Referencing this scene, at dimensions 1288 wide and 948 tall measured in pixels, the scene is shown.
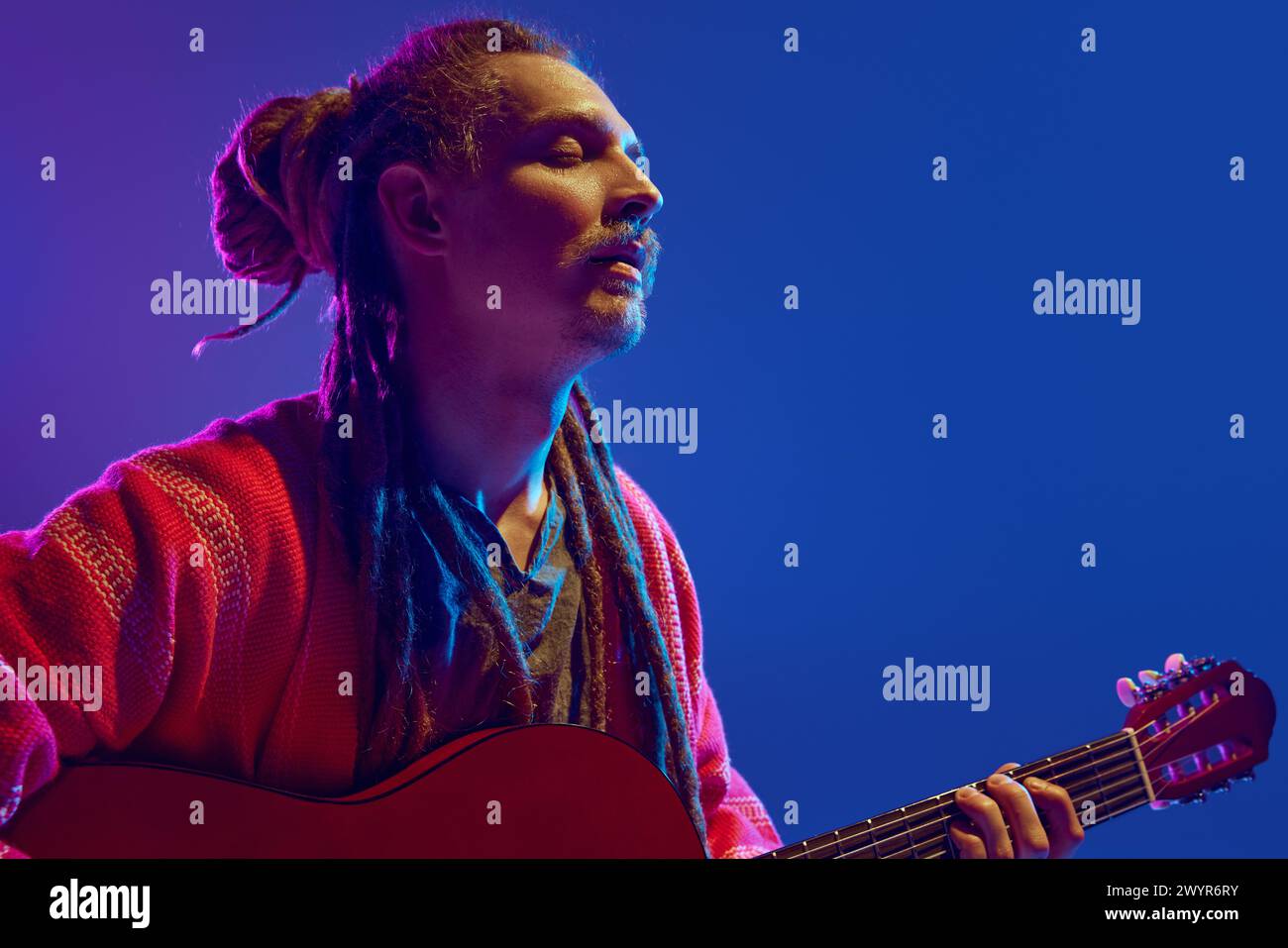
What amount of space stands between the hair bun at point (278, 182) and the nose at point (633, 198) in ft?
1.34

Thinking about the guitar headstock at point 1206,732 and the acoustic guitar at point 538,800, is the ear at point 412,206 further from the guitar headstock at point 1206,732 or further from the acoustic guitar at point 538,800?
the guitar headstock at point 1206,732

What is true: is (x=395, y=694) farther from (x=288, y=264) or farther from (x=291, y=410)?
(x=288, y=264)

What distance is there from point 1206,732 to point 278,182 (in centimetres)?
154

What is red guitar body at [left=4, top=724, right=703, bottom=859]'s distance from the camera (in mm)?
→ 1216

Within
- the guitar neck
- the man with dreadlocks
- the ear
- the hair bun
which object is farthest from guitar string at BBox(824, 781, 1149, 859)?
the hair bun

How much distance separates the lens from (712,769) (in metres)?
1.71

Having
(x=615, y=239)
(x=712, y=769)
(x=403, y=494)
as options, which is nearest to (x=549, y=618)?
(x=403, y=494)

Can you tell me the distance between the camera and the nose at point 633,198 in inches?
58.0

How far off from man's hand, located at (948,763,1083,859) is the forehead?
41.3 inches

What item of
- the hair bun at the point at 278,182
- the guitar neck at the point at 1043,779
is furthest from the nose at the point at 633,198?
the guitar neck at the point at 1043,779

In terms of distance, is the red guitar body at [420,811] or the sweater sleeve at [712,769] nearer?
the red guitar body at [420,811]

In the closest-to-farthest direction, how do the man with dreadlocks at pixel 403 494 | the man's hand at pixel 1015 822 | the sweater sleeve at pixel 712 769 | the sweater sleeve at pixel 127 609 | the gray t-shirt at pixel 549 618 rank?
1. the sweater sleeve at pixel 127 609
2. the man with dreadlocks at pixel 403 494
3. the man's hand at pixel 1015 822
4. the gray t-shirt at pixel 549 618
5. the sweater sleeve at pixel 712 769
